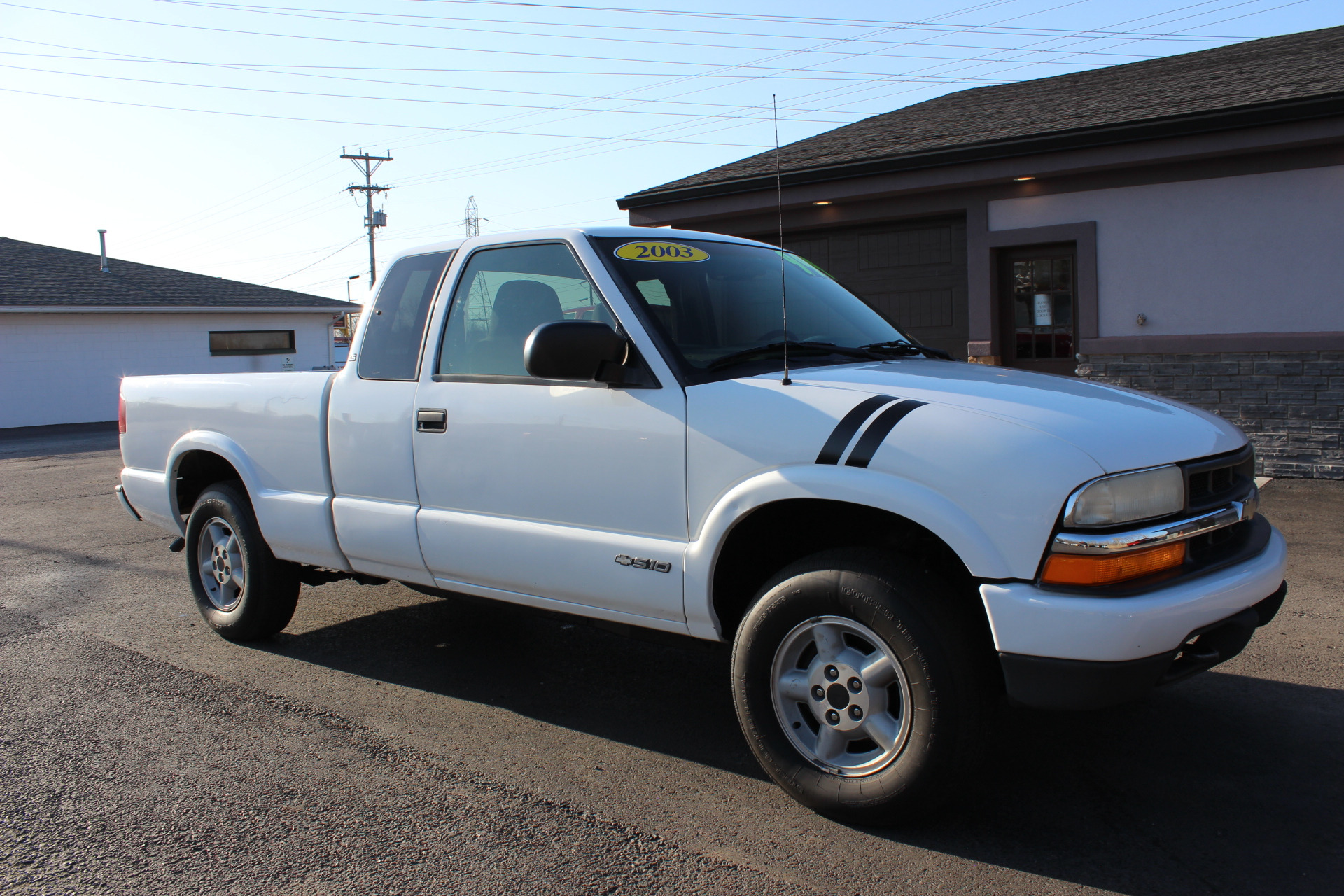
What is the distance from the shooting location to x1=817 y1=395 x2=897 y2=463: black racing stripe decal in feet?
10.0

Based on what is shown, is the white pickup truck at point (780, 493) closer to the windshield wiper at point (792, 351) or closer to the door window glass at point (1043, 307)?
the windshield wiper at point (792, 351)

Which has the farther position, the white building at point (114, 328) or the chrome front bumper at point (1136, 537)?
the white building at point (114, 328)

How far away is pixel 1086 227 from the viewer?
33.4ft

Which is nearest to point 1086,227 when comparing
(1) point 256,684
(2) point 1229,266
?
(2) point 1229,266

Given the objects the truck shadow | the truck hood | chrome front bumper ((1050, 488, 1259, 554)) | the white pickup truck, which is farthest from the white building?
chrome front bumper ((1050, 488, 1259, 554))

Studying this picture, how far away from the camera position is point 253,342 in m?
30.5

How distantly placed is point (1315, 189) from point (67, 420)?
2776cm

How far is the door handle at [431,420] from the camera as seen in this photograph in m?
4.13

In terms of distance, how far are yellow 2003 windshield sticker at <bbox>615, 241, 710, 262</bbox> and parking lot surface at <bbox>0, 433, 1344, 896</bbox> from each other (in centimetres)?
147

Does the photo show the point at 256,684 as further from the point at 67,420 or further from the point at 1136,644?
the point at 67,420

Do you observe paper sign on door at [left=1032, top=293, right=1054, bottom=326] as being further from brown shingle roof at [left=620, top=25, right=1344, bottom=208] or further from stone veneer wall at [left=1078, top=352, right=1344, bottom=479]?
brown shingle roof at [left=620, top=25, right=1344, bottom=208]

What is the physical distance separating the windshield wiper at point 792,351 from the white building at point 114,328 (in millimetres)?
24764

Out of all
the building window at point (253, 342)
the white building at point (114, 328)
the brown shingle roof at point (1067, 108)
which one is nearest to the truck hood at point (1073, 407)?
the brown shingle roof at point (1067, 108)

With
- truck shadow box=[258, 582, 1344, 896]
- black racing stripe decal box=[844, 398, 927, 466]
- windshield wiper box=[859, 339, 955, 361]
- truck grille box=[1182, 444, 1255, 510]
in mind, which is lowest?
truck shadow box=[258, 582, 1344, 896]
